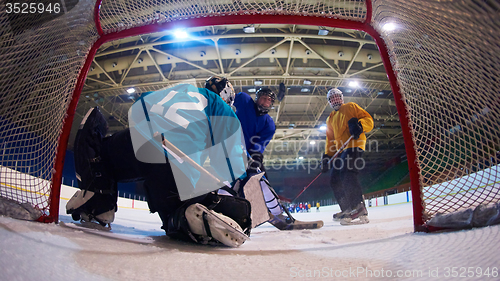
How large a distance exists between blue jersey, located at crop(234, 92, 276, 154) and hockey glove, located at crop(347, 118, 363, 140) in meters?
0.89

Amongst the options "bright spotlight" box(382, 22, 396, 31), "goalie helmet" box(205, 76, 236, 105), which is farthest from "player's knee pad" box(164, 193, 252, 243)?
"bright spotlight" box(382, 22, 396, 31)

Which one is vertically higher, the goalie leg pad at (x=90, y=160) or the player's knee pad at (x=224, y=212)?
the goalie leg pad at (x=90, y=160)

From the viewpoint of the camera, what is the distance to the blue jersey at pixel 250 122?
7.32 ft

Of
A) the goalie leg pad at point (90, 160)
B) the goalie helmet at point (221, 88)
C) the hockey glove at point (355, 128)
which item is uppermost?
the goalie helmet at point (221, 88)

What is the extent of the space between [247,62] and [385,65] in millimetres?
5822

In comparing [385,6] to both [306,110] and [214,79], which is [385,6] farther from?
[306,110]

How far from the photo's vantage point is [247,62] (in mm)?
6816

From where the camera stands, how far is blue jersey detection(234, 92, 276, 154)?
7.32ft
